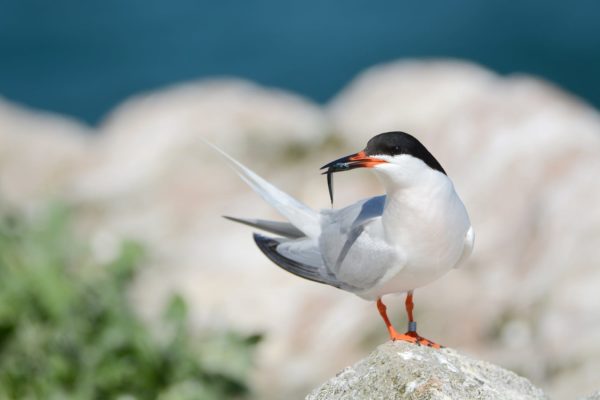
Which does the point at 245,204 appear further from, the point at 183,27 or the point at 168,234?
the point at 183,27

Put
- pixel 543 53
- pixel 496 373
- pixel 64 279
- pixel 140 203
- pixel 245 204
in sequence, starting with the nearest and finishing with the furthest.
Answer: pixel 496 373 → pixel 64 279 → pixel 245 204 → pixel 140 203 → pixel 543 53

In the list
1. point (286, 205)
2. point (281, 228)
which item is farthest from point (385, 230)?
point (281, 228)

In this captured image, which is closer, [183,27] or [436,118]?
[436,118]

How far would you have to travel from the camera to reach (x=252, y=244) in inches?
443

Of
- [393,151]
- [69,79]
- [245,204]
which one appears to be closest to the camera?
[393,151]

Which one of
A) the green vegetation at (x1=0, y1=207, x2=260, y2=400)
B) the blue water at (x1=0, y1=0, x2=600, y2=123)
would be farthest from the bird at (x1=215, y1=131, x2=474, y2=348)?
the blue water at (x1=0, y1=0, x2=600, y2=123)

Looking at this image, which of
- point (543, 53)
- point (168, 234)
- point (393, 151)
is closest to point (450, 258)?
point (393, 151)

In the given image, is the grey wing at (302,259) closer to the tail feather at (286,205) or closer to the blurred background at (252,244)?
the tail feather at (286,205)

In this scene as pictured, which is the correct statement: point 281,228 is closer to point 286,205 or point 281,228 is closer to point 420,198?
point 286,205

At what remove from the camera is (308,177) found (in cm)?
1177

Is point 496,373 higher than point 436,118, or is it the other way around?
point 436,118

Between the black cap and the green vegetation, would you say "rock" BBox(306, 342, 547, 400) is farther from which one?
the green vegetation

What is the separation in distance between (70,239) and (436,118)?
179 inches

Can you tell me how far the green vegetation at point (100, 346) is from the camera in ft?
28.0
